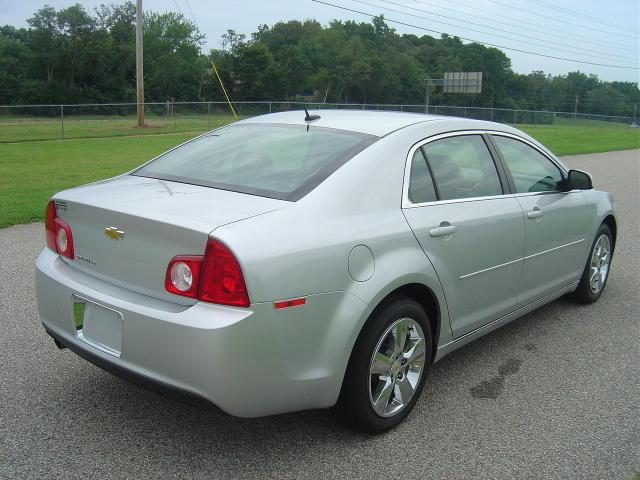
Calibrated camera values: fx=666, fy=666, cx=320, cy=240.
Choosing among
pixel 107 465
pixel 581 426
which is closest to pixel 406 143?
pixel 581 426

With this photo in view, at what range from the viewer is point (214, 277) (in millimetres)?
2725

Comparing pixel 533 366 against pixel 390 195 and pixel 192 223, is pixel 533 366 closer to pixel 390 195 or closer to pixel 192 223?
pixel 390 195

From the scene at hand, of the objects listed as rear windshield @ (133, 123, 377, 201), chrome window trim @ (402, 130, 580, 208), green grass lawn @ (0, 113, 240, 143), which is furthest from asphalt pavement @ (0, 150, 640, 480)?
green grass lawn @ (0, 113, 240, 143)

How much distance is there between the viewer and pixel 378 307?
3.21 m

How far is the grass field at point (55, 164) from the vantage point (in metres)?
9.74

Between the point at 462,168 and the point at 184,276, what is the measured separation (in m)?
1.98

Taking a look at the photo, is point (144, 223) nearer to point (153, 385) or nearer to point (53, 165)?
point (153, 385)

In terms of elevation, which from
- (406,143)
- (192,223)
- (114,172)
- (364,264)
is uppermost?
(406,143)

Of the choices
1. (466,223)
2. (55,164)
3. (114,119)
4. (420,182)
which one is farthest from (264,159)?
(114,119)

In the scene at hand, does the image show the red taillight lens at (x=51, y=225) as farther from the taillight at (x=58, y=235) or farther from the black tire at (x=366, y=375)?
the black tire at (x=366, y=375)

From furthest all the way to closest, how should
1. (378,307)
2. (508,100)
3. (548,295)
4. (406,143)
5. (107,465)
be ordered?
1. (508,100)
2. (548,295)
3. (406,143)
4. (378,307)
5. (107,465)

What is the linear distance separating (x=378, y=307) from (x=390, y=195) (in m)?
0.60

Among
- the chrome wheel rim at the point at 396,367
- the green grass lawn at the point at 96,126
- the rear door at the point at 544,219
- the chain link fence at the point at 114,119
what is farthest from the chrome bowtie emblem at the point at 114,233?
the green grass lawn at the point at 96,126

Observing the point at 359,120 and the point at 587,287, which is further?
the point at 587,287
